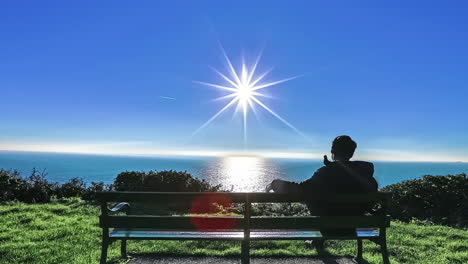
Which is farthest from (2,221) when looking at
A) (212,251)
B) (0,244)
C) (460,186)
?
(460,186)

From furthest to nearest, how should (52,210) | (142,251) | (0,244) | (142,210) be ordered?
(142,210)
(52,210)
(0,244)
(142,251)

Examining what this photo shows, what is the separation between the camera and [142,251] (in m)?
5.56

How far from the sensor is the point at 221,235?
4.30 m

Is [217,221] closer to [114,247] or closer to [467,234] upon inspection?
[114,247]

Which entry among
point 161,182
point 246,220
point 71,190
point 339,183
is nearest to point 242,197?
point 246,220

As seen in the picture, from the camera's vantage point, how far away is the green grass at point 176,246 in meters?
5.46

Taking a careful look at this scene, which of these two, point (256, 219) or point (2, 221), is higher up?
point (256, 219)

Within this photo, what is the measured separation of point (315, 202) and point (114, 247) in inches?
144

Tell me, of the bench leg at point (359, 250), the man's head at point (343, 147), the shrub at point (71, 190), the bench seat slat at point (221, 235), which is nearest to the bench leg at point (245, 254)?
the bench seat slat at point (221, 235)

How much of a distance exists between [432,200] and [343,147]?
325 inches

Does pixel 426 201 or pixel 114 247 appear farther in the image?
pixel 426 201

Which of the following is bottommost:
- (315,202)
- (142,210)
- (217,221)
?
(142,210)

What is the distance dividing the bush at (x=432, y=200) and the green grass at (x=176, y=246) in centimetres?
290

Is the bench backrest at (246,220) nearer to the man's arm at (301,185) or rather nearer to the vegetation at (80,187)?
the man's arm at (301,185)
